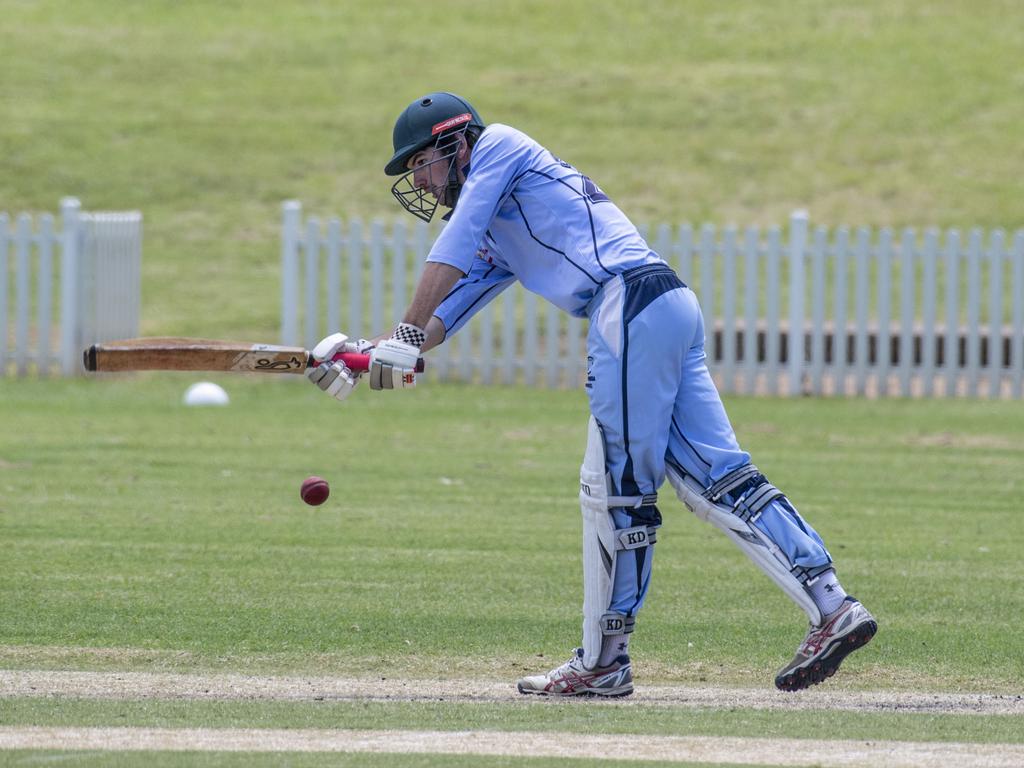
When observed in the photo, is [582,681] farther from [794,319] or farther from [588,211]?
[794,319]

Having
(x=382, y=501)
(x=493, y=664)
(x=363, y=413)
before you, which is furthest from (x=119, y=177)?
(x=493, y=664)

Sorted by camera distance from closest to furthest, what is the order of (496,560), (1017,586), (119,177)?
1. (1017,586)
2. (496,560)
3. (119,177)

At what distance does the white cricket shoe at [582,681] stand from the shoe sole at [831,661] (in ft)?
1.83

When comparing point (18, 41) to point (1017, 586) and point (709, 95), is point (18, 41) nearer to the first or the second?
point (709, 95)

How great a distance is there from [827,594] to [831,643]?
160 millimetres

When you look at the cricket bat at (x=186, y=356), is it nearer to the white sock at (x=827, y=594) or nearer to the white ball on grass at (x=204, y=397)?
→ the white sock at (x=827, y=594)

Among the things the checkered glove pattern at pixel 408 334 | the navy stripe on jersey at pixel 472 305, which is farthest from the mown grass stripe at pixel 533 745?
the navy stripe on jersey at pixel 472 305

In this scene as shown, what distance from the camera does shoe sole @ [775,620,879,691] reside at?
Result: 570 cm

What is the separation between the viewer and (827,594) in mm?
5762

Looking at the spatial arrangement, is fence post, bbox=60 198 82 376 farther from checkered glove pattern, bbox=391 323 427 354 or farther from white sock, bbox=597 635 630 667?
white sock, bbox=597 635 630 667

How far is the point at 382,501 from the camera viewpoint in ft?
35.5

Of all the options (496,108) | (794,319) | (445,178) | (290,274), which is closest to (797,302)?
(794,319)

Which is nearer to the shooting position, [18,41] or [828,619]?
[828,619]

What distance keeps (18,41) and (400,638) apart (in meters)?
31.4
